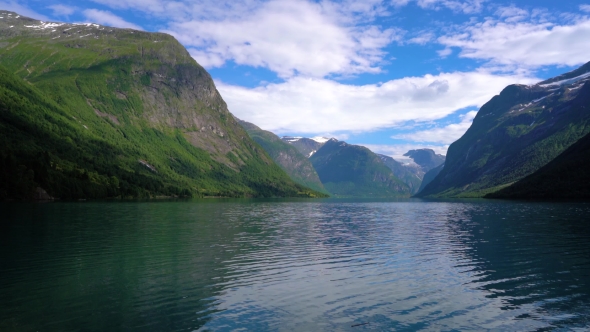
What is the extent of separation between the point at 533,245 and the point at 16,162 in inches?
6176

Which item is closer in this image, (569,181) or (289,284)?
(289,284)

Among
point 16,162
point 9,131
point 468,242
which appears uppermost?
point 9,131

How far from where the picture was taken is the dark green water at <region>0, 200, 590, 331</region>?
19562mm

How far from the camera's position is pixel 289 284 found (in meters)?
27.1

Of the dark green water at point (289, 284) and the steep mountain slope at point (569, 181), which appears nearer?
the dark green water at point (289, 284)

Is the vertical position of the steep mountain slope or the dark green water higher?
the steep mountain slope

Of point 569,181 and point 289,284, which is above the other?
point 569,181

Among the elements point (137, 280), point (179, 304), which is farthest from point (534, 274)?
point (137, 280)

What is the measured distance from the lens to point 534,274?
3012cm

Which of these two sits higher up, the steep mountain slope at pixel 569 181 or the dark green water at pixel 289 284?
the steep mountain slope at pixel 569 181

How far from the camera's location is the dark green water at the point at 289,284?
19.6 metres

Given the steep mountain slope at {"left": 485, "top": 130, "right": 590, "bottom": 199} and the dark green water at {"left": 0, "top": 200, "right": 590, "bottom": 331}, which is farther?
the steep mountain slope at {"left": 485, "top": 130, "right": 590, "bottom": 199}

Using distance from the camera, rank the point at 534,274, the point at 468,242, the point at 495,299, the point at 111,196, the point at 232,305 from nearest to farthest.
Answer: the point at 232,305 < the point at 495,299 < the point at 534,274 < the point at 468,242 < the point at 111,196

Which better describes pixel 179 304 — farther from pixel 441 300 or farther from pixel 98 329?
pixel 441 300
